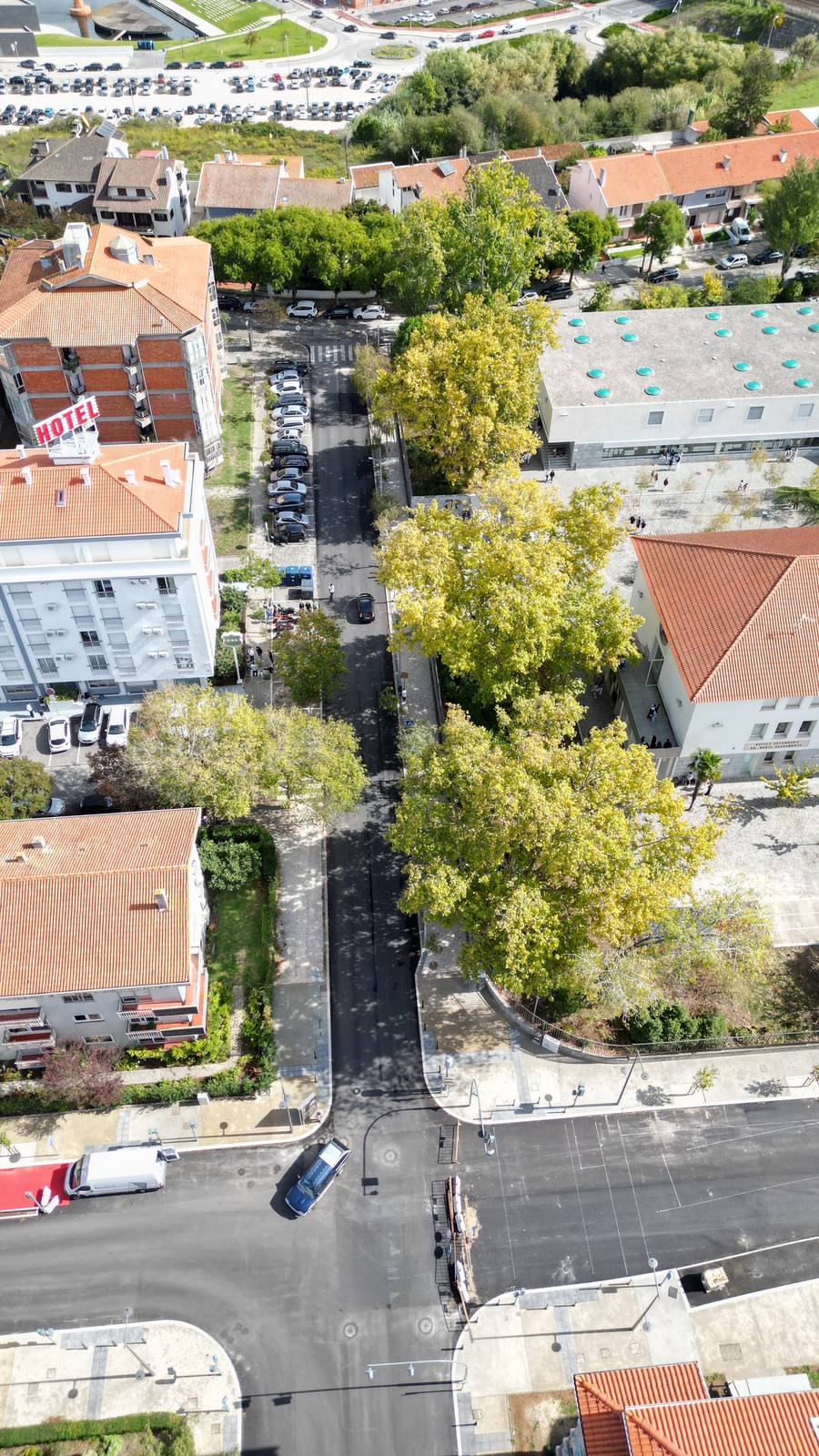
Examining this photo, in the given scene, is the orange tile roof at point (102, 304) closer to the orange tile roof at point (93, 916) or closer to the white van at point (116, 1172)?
the orange tile roof at point (93, 916)

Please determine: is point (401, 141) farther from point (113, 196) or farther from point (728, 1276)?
point (728, 1276)

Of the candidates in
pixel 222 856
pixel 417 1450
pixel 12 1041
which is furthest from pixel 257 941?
pixel 417 1450

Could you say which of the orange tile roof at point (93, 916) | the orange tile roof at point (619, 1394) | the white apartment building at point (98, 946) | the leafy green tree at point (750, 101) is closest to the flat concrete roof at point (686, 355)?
the leafy green tree at point (750, 101)

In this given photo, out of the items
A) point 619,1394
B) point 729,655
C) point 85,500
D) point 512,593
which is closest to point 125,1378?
point 619,1394

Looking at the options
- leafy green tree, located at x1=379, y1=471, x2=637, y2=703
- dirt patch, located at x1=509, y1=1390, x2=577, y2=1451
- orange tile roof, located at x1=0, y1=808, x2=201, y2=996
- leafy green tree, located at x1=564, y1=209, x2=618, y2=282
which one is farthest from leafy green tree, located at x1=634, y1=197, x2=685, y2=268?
dirt patch, located at x1=509, y1=1390, x2=577, y2=1451

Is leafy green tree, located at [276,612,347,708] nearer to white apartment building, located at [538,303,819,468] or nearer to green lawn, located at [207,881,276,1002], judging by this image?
green lawn, located at [207,881,276,1002]

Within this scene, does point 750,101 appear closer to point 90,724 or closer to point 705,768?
point 705,768
